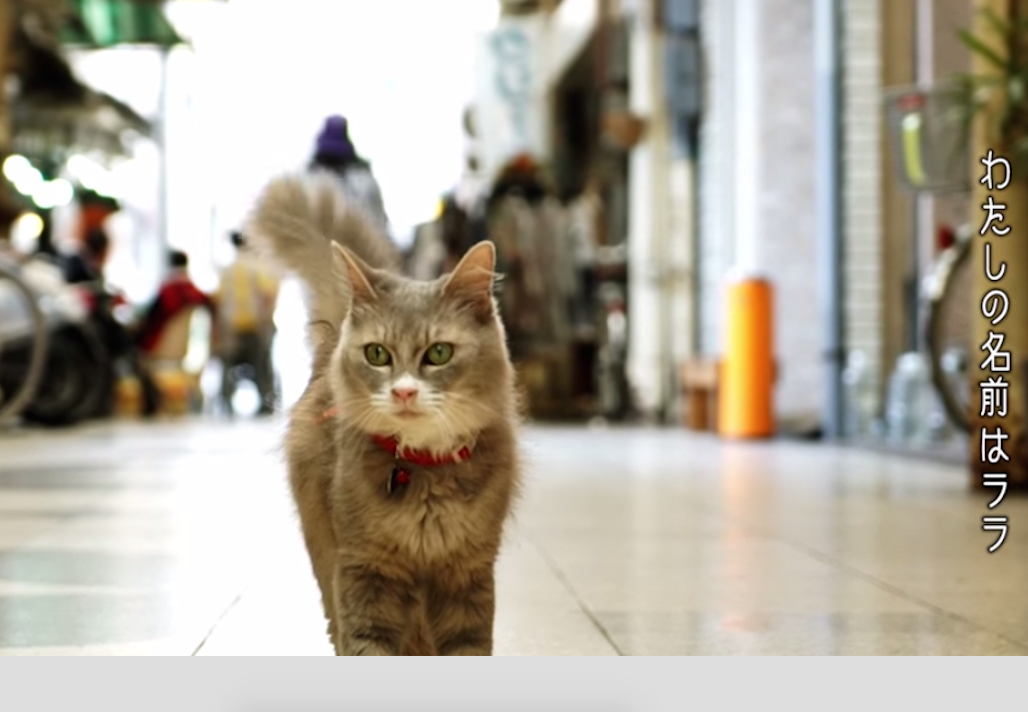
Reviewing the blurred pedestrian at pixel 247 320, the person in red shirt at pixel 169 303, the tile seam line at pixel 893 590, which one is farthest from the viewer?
the person in red shirt at pixel 169 303

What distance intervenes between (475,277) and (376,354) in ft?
0.40

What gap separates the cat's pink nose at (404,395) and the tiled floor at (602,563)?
0.73ft

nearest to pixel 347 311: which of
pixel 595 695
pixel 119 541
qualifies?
pixel 595 695

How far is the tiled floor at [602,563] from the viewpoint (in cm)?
226

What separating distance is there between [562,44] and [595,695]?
40.8ft

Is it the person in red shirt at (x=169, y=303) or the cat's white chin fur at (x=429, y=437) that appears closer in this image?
the cat's white chin fur at (x=429, y=437)

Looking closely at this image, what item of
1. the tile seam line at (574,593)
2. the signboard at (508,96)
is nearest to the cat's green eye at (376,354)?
the tile seam line at (574,593)

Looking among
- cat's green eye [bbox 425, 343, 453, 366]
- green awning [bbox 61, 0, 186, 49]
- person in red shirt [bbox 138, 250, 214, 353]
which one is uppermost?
green awning [bbox 61, 0, 186, 49]

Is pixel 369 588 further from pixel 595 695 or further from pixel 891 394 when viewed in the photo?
pixel 891 394

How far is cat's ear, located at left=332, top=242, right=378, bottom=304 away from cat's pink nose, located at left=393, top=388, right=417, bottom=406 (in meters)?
0.09

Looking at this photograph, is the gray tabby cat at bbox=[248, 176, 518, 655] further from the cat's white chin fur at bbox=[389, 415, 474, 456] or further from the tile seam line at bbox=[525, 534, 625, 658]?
the tile seam line at bbox=[525, 534, 625, 658]

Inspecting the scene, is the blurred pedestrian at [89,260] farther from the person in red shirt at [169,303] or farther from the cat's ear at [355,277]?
the cat's ear at [355,277]

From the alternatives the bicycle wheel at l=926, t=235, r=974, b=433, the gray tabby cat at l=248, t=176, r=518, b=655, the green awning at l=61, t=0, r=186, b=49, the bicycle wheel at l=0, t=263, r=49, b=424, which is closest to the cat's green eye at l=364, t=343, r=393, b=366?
the gray tabby cat at l=248, t=176, r=518, b=655

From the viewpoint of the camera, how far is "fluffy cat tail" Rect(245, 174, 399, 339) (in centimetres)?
171
